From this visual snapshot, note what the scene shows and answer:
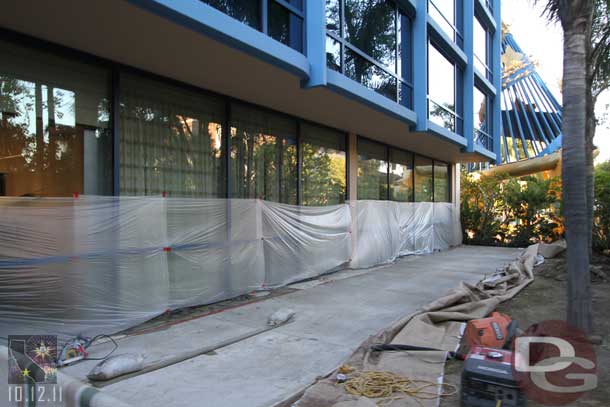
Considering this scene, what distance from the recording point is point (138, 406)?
10.2 feet

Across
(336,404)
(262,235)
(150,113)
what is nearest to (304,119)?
(262,235)

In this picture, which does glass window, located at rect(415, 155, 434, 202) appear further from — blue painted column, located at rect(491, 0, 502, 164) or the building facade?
blue painted column, located at rect(491, 0, 502, 164)

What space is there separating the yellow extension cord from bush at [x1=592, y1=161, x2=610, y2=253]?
8.97 m

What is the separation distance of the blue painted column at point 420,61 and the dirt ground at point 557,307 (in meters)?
4.49

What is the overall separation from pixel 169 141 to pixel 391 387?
15.8ft

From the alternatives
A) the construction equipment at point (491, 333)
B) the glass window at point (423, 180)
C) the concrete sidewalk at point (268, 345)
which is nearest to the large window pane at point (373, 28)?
the concrete sidewalk at point (268, 345)

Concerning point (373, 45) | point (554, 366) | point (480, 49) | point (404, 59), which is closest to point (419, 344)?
point (554, 366)

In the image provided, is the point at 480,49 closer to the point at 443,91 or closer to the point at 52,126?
the point at 443,91

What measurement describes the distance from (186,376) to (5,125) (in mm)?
3672

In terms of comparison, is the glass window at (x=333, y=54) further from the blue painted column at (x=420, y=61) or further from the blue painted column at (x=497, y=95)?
the blue painted column at (x=497, y=95)

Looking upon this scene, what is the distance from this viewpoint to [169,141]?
634 cm

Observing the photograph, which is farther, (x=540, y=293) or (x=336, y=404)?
(x=540, y=293)

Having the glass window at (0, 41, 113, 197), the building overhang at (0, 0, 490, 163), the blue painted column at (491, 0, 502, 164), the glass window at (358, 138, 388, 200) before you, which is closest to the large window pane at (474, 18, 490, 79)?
the blue painted column at (491, 0, 502, 164)

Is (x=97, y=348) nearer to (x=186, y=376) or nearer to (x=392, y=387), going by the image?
(x=186, y=376)
